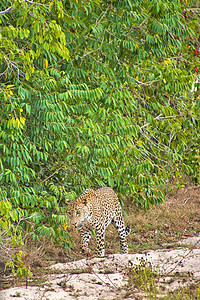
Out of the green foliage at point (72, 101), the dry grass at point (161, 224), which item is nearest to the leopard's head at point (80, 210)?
the green foliage at point (72, 101)

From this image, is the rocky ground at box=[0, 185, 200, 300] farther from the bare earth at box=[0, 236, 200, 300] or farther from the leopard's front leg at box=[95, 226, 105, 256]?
the leopard's front leg at box=[95, 226, 105, 256]

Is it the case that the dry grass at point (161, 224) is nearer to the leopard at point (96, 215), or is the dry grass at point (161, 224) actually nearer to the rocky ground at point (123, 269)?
the rocky ground at point (123, 269)

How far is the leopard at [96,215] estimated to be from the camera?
7516 mm

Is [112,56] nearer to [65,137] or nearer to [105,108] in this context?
[105,108]

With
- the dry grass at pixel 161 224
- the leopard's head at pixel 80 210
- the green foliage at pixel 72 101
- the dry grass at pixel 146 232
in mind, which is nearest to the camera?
the green foliage at pixel 72 101

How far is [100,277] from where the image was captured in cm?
638

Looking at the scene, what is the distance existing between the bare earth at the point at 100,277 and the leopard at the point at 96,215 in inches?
24.8

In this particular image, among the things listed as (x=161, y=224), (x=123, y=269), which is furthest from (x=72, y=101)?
(x=161, y=224)

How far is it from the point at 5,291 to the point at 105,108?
154 inches

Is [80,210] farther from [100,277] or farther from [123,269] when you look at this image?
[100,277]

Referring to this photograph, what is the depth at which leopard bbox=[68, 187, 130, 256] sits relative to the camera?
752cm

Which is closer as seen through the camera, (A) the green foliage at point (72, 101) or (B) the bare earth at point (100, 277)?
(B) the bare earth at point (100, 277)

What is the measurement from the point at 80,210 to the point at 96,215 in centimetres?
39

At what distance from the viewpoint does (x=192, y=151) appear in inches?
449
